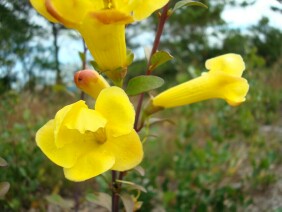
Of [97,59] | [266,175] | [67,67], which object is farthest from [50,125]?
[67,67]

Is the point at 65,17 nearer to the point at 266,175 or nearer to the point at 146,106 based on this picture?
the point at 146,106

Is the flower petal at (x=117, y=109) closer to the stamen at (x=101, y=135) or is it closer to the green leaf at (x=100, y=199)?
the stamen at (x=101, y=135)

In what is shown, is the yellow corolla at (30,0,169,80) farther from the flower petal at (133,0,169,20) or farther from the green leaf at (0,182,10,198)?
the green leaf at (0,182,10,198)

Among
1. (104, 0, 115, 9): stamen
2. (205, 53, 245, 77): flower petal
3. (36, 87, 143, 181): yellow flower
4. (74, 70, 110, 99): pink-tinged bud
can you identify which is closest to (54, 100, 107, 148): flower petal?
(36, 87, 143, 181): yellow flower

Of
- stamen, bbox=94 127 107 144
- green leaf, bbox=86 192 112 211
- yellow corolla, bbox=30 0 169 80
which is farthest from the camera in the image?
green leaf, bbox=86 192 112 211

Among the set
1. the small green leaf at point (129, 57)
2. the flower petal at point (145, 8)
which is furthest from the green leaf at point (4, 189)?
the flower petal at point (145, 8)

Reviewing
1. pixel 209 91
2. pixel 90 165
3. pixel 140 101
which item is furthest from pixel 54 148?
pixel 209 91
